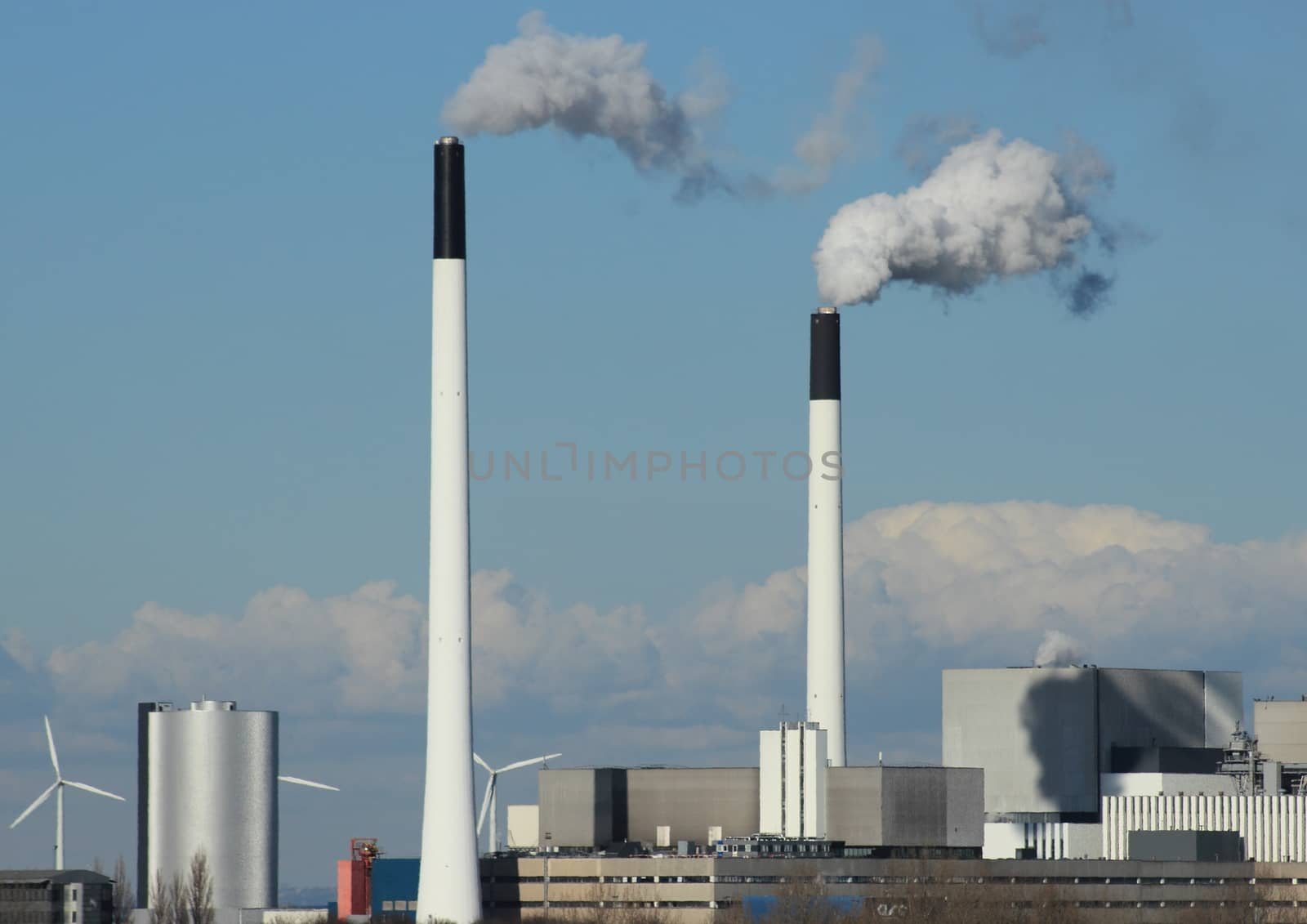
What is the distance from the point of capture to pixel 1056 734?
469ft

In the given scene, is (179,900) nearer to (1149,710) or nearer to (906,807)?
(906,807)

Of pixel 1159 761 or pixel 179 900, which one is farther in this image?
pixel 1159 761

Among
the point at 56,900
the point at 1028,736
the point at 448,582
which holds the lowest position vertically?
the point at 56,900

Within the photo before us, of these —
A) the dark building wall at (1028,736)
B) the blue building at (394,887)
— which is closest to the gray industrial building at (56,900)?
the blue building at (394,887)

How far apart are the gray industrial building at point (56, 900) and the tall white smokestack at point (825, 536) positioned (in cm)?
3921

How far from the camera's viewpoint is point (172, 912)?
11975 centimetres

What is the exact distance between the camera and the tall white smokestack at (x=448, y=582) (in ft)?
321

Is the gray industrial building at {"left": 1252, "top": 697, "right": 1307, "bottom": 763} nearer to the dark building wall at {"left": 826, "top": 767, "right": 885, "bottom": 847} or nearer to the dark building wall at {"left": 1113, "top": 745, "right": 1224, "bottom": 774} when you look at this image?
the dark building wall at {"left": 1113, "top": 745, "right": 1224, "bottom": 774}

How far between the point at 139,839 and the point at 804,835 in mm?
38667

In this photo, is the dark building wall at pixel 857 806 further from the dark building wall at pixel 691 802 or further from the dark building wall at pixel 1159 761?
the dark building wall at pixel 1159 761

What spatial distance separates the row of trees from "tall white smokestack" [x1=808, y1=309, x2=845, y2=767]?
3046 centimetres

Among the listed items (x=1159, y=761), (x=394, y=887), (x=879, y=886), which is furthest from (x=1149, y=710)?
(x=394, y=887)

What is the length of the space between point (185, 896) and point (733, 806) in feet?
89.3

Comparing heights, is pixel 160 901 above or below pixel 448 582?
below
